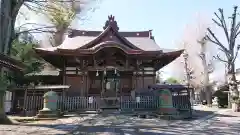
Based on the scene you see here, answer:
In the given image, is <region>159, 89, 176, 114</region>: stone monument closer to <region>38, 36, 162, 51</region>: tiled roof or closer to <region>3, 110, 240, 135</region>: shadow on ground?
<region>3, 110, 240, 135</region>: shadow on ground

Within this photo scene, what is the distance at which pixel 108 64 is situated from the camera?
64.3 feet

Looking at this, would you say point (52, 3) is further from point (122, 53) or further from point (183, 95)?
point (183, 95)

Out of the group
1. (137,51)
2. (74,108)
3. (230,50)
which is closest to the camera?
(74,108)

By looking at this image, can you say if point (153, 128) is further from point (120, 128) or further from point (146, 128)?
point (120, 128)

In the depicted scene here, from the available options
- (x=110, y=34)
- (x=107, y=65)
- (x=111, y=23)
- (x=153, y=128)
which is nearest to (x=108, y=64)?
(x=107, y=65)

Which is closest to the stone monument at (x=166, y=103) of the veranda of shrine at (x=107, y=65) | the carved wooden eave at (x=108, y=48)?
the veranda of shrine at (x=107, y=65)

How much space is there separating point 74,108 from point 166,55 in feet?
27.1

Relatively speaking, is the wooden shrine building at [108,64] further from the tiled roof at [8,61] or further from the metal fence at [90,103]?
the tiled roof at [8,61]

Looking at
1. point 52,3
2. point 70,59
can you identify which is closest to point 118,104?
point 70,59

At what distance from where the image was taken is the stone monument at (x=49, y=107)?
13.9 m

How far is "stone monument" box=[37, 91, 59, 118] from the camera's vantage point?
13.9 meters

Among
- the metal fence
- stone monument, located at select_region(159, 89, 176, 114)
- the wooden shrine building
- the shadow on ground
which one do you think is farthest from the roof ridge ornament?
the shadow on ground

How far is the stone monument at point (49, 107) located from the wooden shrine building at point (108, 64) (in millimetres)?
4224

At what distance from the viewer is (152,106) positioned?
16219 mm
